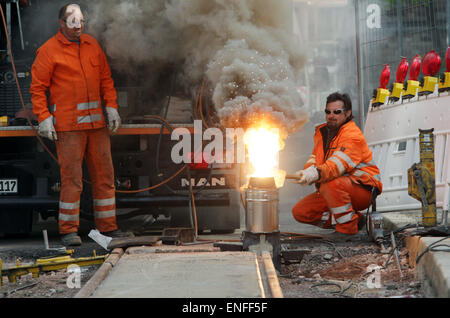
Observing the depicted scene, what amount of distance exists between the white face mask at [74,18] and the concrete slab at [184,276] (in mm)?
2250

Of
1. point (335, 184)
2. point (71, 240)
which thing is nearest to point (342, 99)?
point (335, 184)

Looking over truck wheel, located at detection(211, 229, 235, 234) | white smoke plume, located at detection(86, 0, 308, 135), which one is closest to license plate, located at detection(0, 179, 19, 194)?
white smoke plume, located at detection(86, 0, 308, 135)

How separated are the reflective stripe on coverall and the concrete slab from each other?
1.42m

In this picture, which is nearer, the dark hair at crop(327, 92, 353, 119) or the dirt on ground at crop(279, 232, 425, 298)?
the dirt on ground at crop(279, 232, 425, 298)

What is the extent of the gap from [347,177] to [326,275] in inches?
52.5

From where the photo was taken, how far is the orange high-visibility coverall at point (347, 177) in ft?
18.3

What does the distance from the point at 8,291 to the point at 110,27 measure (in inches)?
111

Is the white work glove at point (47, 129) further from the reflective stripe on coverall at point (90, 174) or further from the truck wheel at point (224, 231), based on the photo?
the truck wheel at point (224, 231)

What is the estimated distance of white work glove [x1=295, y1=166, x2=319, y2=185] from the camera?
17.5 ft

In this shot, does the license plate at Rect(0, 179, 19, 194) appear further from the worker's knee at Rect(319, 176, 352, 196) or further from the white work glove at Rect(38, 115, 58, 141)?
the worker's knee at Rect(319, 176, 352, 196)

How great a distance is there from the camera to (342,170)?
5.59 metres

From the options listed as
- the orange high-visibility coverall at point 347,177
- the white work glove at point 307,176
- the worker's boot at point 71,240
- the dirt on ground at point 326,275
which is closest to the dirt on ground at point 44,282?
the dirt on ground at point 326,275

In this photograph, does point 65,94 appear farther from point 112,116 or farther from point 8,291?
point 8,291
